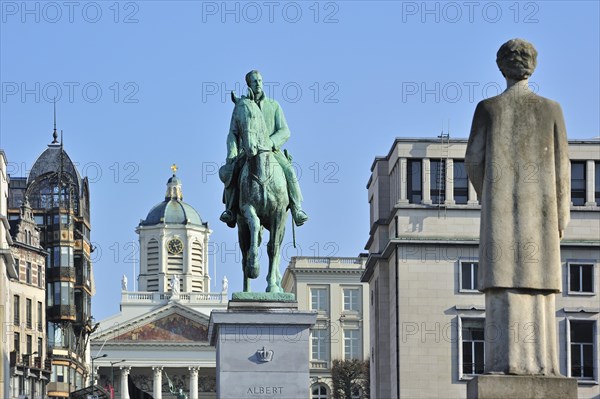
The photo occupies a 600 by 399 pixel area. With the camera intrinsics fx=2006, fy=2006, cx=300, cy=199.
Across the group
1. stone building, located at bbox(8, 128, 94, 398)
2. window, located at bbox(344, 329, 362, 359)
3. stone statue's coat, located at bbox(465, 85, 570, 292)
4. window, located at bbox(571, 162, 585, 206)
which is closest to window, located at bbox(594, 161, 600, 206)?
window, located at bbox(571, 162, 585, 206)

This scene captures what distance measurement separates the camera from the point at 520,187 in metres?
20.2

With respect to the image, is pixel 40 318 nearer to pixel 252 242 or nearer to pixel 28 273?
pixel 28 273

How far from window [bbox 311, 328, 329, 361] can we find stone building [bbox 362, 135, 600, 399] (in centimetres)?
7595

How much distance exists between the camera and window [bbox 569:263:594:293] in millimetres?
93875

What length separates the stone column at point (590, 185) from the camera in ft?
309

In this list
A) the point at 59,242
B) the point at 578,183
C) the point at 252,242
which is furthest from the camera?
the point at 59,242

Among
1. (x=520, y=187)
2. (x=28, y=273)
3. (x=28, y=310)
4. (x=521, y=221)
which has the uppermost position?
(x=28, y=273)

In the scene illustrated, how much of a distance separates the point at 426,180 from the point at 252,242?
6006cm

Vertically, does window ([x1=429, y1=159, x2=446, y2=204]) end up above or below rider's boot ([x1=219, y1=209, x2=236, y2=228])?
above

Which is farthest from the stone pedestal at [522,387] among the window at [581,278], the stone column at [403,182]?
the window at [581,278]

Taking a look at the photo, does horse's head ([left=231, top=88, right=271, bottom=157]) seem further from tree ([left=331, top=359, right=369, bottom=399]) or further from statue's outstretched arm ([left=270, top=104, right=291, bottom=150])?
tree ([left=331, top=359, right=369, bottom=399])

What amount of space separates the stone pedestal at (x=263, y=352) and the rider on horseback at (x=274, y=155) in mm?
2323

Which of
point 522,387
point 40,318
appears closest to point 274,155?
point 522,387

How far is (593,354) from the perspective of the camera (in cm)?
9262
